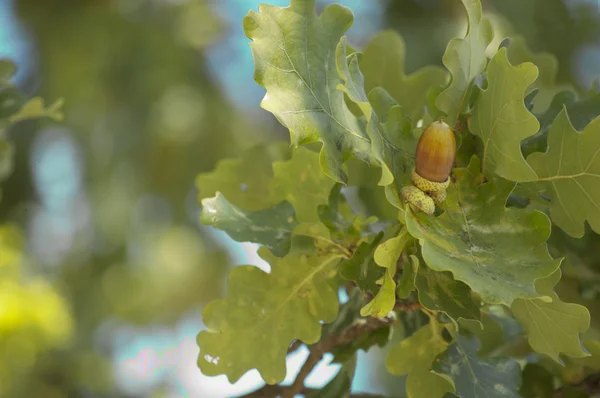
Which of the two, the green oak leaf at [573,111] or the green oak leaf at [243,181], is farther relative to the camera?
the green oak leaf at [243,181]

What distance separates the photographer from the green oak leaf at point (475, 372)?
0.56m

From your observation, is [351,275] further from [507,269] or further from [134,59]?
[134,59]

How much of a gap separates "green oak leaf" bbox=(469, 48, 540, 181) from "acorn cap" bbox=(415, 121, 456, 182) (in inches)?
1.3

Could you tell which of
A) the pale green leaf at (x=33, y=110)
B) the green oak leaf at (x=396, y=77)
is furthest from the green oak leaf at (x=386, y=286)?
the pale green leaf at (x=33, y=110)

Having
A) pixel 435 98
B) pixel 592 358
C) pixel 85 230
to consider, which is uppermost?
pixel 435 98

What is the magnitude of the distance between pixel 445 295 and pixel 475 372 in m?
0.10

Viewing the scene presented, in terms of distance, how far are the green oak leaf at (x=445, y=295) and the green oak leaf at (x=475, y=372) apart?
0.07 metres

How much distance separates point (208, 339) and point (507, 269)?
0.84ft

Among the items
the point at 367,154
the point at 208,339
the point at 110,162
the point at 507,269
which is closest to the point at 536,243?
the point at 507,269

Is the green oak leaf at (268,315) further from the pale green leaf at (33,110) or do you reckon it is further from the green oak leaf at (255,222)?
the pale green leaf at (33,110)

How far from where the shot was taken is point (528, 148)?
1.92 ft

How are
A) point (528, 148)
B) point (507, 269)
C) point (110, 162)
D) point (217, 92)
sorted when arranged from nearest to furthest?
point (507, 269) → point (528, 148) → point (110, 162) → point (217, 92)

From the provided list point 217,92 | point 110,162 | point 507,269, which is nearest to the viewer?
point 507,269

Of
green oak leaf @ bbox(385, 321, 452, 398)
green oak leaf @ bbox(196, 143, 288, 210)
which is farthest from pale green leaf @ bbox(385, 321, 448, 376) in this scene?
green oak leaf @ bbox(196, 143, 288, 210)
